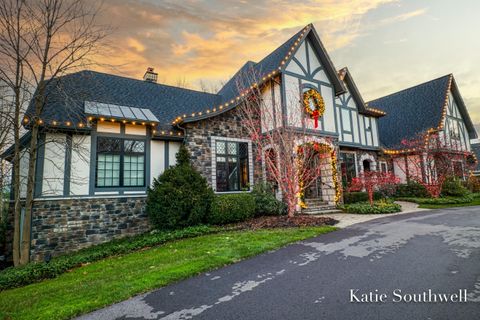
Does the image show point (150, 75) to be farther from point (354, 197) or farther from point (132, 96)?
point (354, 197)

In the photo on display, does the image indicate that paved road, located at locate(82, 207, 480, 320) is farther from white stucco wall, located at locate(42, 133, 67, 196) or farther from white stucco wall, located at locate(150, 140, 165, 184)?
white stucco wall, located at locate(42, 133, 67, 196)

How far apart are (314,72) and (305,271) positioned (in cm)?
1101

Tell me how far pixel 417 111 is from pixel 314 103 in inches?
480

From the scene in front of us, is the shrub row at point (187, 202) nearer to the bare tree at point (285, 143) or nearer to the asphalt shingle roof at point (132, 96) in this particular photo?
the bare tree at point (285, 143)

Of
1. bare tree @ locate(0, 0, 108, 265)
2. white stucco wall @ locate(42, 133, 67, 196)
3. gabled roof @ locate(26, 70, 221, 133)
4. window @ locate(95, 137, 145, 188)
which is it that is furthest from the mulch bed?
bare tree @ locate(0, 0, 108, 265)

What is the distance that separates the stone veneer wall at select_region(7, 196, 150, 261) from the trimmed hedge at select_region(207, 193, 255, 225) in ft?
8.94

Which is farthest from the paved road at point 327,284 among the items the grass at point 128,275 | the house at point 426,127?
the house at point 426,127

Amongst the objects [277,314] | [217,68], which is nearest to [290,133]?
[217,68]

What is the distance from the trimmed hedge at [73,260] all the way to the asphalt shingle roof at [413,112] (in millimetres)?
17311

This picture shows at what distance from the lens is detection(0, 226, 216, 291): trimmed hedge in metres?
5.39

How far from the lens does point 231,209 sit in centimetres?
907

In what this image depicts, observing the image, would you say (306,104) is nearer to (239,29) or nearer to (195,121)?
(239,29)

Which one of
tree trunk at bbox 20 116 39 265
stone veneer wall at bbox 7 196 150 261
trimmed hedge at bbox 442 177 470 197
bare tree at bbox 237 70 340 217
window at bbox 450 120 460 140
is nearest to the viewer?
tree trunk at bbox 20 116 39 265

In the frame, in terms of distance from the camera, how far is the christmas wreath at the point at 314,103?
38.8ft
